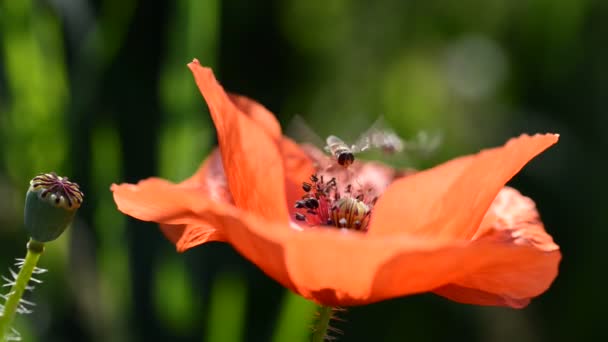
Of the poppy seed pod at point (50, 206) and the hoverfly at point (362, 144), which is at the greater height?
the hoverfly at point (362, 144)

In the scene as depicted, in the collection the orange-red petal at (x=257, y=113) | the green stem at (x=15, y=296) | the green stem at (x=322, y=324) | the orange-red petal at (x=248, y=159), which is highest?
the orange-red petal at (x=257, y=113)

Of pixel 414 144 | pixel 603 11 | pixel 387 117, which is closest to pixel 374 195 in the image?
pixel 414 144

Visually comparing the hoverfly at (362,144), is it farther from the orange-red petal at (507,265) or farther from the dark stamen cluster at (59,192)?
the dark stamen cluster at (59,192)

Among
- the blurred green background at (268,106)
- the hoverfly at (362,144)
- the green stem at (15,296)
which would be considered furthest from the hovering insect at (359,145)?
the green stem at (15,296)

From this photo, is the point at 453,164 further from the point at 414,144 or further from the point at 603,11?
the point at 603,11

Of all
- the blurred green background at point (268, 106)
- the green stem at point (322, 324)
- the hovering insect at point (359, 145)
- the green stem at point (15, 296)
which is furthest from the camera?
the blurred green background at point (268, 106)

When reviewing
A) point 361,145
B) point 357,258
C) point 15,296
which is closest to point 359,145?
point 361,145

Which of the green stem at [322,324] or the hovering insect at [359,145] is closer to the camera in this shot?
the green stem at [322,324]
